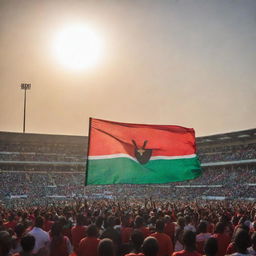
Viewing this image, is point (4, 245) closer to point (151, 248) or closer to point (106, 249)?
point (106, 249)

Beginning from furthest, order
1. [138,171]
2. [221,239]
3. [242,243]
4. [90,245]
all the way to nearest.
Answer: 1. [138,171]
2. [221,239]
3. [90,245]
4. [242,243]

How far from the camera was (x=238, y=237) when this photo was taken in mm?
4668

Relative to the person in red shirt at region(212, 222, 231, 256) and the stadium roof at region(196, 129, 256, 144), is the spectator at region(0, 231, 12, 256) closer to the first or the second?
the person in red shirt at region(212, 222, 231, 256)

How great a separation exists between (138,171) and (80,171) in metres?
53.1

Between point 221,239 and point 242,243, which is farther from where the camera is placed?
point 221,239

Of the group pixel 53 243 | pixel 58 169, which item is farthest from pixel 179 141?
pixel 58 169

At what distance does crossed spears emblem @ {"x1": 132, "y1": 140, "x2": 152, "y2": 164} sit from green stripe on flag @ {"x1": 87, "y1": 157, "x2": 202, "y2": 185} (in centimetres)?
A: 15

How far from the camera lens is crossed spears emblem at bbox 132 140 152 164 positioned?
12.0m

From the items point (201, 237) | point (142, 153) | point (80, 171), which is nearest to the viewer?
point (201, 237)

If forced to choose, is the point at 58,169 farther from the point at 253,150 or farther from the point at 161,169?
the point at 161,169

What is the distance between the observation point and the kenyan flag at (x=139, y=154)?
11.2 m

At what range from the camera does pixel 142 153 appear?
40.2 feet

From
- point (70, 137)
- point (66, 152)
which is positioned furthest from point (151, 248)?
point (70, 137)

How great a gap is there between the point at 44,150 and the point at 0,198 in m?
16.6
